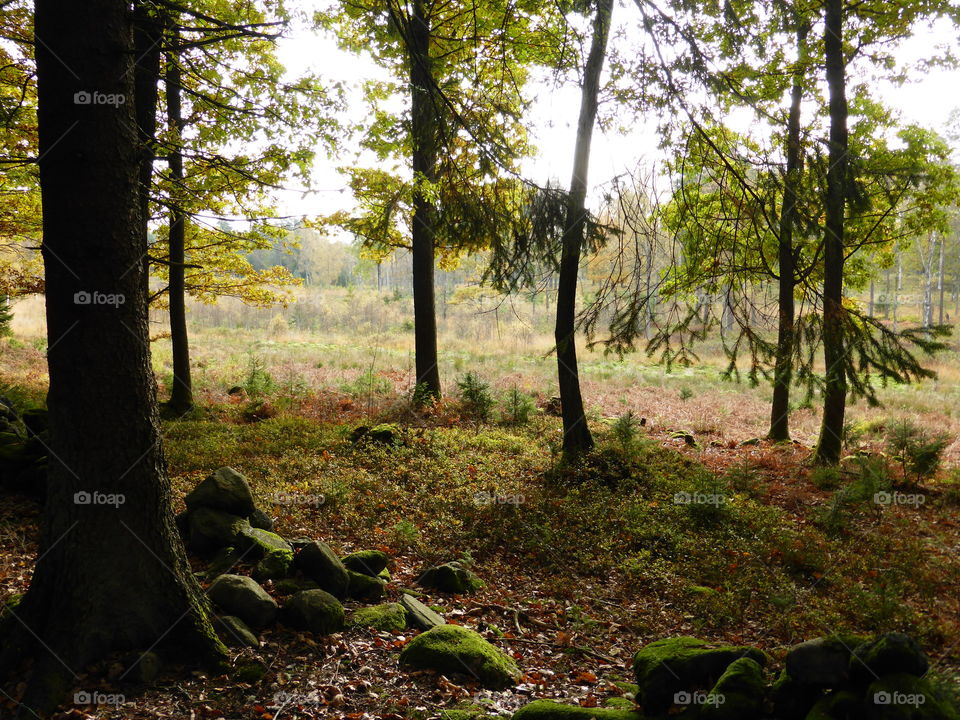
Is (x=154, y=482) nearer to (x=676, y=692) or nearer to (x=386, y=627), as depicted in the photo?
(x=386, y=627)

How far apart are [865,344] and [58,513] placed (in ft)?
22.4

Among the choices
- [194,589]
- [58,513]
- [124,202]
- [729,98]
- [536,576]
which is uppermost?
[729,98]

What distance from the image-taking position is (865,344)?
5.38m

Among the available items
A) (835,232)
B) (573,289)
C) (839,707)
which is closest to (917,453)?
(835,232)

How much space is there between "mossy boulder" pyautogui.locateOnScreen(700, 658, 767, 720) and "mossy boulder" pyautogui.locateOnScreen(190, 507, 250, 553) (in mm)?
4559

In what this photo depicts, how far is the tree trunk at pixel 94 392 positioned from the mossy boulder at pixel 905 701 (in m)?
4.11

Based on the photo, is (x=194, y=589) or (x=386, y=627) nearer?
(x=194, y=589)

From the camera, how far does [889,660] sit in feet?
10.4

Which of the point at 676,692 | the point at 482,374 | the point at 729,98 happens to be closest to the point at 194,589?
the point at 676,692


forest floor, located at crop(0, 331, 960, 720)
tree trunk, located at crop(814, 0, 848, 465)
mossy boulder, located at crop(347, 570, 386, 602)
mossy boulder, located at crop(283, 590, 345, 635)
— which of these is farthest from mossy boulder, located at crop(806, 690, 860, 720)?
tree trunk, located at crop(814, 0, 848, 465)

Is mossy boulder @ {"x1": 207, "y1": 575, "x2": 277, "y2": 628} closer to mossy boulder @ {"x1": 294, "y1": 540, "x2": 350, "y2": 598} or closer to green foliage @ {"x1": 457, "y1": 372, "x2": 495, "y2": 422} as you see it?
mossy boulder @ {"x1": 294, "y1": 540, "x2": 350, "y2": 598}

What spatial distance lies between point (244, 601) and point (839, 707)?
13.9 ft

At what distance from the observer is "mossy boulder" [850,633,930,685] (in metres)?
3.13

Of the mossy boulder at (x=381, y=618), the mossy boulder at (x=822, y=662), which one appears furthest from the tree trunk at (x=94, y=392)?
the mossy boulder at (x=822, y=662)
